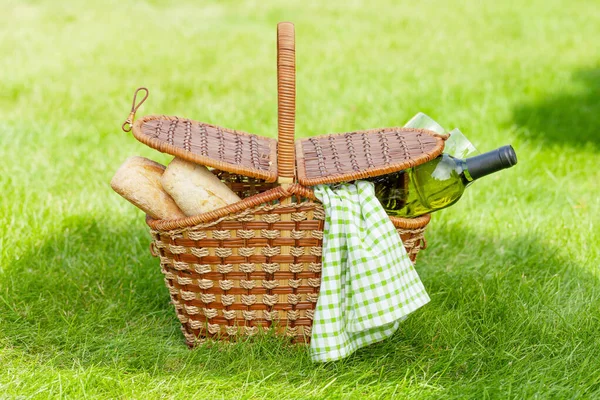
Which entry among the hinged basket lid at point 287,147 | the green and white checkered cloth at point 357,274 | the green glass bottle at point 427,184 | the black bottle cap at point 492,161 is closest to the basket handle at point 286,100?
the hinged basket lid at point 287,147

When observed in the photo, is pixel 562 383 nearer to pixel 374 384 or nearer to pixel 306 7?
pixel 374 384

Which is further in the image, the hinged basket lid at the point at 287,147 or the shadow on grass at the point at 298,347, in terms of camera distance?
the shadow on grass at the point at 298,347

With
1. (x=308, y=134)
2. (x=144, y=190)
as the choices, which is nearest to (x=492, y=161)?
(x=144, y=190)

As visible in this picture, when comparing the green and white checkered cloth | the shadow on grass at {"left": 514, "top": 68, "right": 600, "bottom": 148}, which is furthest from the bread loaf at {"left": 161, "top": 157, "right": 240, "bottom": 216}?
the shadow on grass at {"left": 514, "top": 68, "right": 600, "bottom": 148}

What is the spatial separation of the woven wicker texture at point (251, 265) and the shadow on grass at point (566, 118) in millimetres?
2414

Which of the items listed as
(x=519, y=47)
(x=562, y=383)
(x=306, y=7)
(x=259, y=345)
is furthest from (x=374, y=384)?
(x=306, y=7)

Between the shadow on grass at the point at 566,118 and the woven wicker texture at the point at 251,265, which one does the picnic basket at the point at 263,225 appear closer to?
the woven wicker texture at the point at 251,265

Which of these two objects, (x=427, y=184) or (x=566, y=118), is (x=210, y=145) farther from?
(x=566, y=118)

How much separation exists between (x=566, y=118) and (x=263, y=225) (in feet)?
10.6

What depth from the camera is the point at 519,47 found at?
6180mm

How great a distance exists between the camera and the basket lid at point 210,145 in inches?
77.7

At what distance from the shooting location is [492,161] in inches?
82.4

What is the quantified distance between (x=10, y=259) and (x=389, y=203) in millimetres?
1525

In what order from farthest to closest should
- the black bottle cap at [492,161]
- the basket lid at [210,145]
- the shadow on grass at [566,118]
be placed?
the shadow on grass at [566,118], the black bottle cap at [492,161], the basket lid at [210,145]
